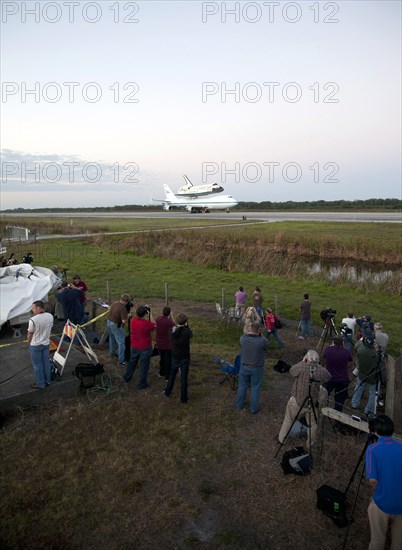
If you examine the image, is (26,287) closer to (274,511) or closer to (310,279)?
(274,511)

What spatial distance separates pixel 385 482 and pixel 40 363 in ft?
21.9

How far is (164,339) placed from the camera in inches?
352

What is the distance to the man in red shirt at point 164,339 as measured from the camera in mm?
8828

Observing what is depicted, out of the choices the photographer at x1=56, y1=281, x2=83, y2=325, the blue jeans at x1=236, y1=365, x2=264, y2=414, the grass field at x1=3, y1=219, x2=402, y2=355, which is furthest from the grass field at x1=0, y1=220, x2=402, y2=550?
the grass field at x1=3, y1=219, x2=402, y2=355

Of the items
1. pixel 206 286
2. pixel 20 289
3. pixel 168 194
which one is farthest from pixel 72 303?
pixel 168 194

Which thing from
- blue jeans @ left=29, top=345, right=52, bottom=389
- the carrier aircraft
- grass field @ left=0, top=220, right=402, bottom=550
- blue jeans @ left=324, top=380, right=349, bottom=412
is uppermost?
the carrier aircraft

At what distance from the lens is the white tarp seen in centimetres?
1125

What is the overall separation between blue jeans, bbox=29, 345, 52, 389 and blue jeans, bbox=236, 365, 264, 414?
161 inches

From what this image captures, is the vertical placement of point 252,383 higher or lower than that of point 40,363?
lower

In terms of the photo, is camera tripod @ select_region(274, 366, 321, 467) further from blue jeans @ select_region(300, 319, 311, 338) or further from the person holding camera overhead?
blue jeans @ select_region(300, 319, 311, 338)

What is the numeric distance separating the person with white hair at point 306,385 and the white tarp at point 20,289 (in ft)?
26.9

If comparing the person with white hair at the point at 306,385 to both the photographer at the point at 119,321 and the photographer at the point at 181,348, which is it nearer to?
the photographer at the point at 181,348

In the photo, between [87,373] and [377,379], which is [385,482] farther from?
[87,373]

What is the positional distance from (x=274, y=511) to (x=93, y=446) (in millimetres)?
→ 3105
